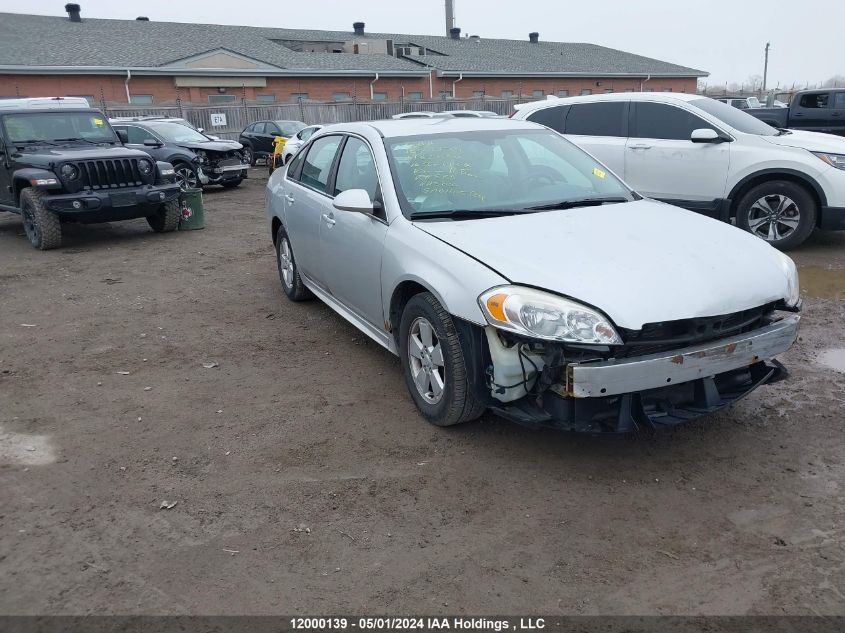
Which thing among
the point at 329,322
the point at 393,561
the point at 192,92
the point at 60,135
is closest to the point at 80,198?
the point at 60,135

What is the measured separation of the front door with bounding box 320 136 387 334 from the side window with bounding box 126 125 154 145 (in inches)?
499

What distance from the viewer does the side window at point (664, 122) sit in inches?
321

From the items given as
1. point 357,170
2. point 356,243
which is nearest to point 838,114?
point 357,170

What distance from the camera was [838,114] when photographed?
16.1 metres

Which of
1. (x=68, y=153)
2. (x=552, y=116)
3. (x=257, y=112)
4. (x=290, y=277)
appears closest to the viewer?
(x=290, y=277)

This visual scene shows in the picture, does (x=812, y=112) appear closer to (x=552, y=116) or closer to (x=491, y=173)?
(x=552, y=116)

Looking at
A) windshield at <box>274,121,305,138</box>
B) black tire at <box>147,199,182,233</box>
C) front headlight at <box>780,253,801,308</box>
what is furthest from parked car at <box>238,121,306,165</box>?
front headlight at <box>780,253,801,308</box>

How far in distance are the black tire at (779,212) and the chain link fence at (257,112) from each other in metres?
20.0

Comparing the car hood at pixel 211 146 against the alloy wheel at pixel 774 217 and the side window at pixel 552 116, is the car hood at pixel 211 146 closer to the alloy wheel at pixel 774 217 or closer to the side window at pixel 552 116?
the side window at pixel 552 116

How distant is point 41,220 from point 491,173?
754cm

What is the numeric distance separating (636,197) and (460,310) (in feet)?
6.16

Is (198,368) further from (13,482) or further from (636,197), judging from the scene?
(636,197)

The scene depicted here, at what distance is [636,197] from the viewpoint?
466 centimetres

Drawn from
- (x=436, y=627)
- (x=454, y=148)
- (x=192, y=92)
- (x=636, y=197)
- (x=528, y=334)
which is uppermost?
(x=192, y=92)
